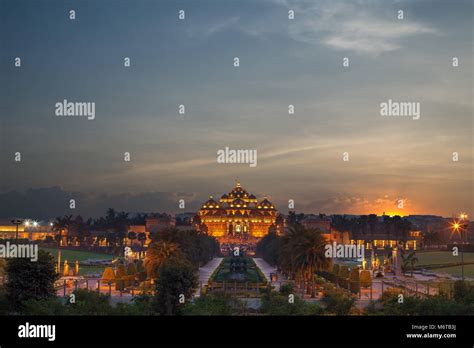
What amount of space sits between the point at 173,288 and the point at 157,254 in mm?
17425

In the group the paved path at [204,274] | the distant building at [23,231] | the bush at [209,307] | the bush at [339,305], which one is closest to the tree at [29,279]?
the bush at [209,307]

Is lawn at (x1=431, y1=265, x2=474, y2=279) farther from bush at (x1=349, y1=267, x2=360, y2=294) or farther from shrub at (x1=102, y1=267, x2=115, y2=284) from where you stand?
shrub at (x1=102, y1=267, x2=115, y2=284)

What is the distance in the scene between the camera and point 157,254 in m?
47.9

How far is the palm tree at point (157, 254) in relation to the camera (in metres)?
47.6

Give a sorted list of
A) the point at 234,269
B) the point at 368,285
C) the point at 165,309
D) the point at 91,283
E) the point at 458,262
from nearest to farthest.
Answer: the point at 165,309 < the point at 368,285 < the point at 91,283 < the point at 234,269 < the point at 458,262

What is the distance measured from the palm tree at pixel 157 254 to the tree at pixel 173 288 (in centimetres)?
1569

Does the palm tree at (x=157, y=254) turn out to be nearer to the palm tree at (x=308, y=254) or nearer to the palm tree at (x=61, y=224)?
the palm tree at (x=308, y=254)

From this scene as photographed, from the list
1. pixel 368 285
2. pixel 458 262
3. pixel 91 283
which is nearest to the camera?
pixel 368 285

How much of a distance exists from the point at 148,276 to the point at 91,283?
572cm
